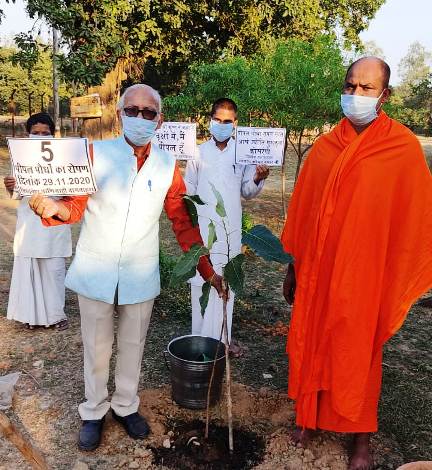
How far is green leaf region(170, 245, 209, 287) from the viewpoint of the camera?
8.61 ft

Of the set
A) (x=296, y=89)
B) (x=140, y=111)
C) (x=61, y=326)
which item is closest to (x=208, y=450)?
(x=140, y=111)

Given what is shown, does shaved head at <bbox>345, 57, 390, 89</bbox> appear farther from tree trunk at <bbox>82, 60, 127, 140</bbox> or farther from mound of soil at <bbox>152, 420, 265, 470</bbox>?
tree trunk at <bbox>82, 60, 127, 140</bbox>

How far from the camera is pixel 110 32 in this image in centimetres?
980

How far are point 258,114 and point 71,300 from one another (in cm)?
494

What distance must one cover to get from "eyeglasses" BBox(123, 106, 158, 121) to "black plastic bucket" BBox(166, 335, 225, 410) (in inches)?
63.8

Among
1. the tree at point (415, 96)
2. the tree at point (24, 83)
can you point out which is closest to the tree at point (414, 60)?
the tree at point (415, 96)

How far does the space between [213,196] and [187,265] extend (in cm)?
151

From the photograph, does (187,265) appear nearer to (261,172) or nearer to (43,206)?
(43,206)

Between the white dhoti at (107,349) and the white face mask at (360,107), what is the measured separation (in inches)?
63.7

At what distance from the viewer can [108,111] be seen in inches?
444

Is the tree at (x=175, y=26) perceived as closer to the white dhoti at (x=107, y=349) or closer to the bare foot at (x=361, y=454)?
the white dhoti at (x=107, y=349)

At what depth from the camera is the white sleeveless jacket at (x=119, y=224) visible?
2.76 meters

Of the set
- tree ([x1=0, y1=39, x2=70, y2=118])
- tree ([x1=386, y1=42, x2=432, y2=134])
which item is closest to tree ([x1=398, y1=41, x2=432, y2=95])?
tree ([x1=386, y1=42, x2=432, y2=134])

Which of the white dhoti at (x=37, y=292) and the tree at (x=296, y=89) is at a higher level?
the tree at (x=296, y=89)
